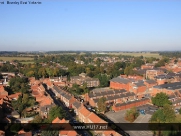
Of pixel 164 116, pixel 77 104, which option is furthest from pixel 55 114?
pixel 164 116

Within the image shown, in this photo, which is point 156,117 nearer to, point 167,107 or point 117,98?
point 167,107

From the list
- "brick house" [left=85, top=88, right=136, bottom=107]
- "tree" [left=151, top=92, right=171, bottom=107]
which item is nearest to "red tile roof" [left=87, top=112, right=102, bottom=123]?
"brick house" [left=85, top=88, right=136, bottom=107]

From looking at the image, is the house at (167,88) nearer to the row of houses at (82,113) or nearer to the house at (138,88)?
the house at (138,88)

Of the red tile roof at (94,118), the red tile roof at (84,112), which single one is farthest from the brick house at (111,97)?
the red tile roof at (94,118)

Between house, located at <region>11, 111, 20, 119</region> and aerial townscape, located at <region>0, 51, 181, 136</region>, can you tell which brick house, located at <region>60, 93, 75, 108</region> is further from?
house, located at <region>11, 111, 20, 119</region>

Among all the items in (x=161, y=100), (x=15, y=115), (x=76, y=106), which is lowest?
(x=15, y=115)

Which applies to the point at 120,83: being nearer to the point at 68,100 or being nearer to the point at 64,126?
the point at 68,100

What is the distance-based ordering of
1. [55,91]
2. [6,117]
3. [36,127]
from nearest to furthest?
[36,127], [6,117], [55,91]

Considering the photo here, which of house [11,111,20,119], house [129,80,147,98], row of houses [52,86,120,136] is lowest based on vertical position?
house [11,111,20,119]

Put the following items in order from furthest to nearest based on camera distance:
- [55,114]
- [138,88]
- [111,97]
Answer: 1. [138,88]
2. [111,97]
3. [55,114]

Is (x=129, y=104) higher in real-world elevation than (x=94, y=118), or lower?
lower

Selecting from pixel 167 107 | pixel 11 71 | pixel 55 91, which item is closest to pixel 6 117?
pixel 55 91
